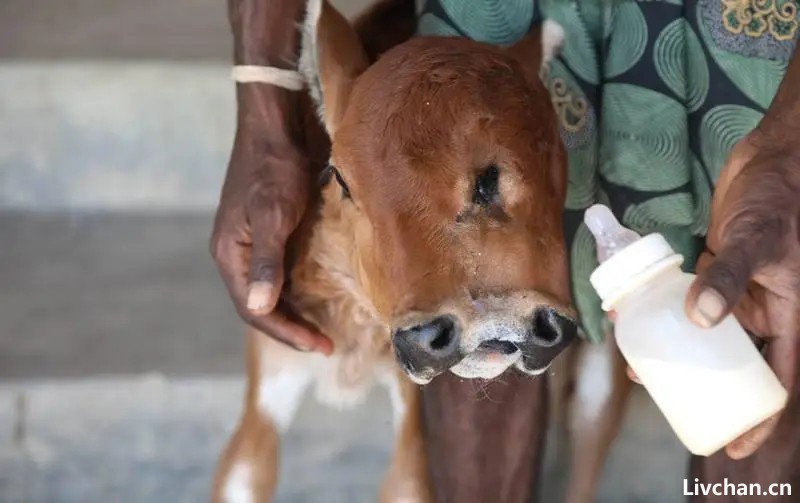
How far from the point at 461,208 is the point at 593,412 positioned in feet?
2.68

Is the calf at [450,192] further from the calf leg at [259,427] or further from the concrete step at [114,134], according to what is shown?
the concrete step at [114,134]

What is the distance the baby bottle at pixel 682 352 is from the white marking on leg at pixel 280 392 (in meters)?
0.73

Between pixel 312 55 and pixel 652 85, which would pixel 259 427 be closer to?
pixel 312 55

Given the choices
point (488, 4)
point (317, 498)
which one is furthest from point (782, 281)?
point (317, 498)

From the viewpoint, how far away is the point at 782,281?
3.10 ft

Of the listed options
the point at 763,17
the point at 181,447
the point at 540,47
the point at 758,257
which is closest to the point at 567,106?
the point at 540,47

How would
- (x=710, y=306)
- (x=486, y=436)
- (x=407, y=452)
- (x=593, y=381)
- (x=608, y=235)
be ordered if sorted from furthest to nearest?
(x=593, y=381)
(x=407, y=452)
(x=486, y=436)
(x=608, y=235)
(x=710, y=306)

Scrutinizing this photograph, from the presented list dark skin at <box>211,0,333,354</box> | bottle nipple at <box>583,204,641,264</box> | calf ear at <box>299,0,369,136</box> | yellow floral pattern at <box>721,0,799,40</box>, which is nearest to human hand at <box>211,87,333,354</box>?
dark skin at <box>211,0,333,354</box>

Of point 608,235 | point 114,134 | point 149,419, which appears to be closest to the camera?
point 608,235

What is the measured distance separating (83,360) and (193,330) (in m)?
0.21

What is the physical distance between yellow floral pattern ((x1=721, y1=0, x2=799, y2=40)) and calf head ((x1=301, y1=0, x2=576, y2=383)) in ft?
0.93

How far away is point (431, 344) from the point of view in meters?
0.96

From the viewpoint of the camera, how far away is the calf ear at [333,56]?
1.17 meters

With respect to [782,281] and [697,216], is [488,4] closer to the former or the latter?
[697,216]
